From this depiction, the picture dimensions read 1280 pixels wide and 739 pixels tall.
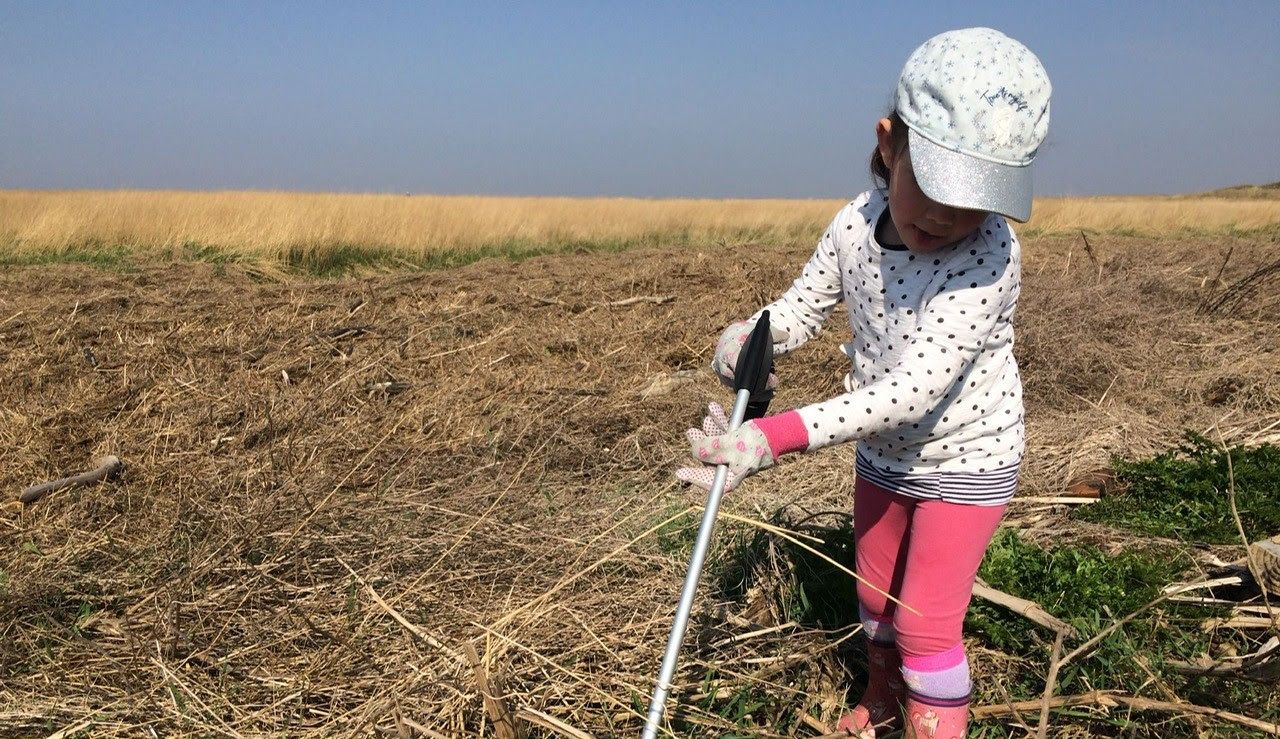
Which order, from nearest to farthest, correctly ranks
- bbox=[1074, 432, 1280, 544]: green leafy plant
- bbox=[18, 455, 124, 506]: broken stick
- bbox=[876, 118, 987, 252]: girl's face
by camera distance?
1. bbox=[876, 118, 987, 252]: girl's face
2. bbox=[1074, 432, 1280, 544]: green leafy plant
3. bbox=[18, 455, 124, 506]: broken stick

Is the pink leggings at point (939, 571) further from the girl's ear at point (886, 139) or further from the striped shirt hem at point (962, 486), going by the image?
the girl's ear at point (886, 139)

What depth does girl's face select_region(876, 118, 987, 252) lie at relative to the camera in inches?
74.4

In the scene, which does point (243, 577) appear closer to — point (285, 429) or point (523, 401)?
point (285, 429)

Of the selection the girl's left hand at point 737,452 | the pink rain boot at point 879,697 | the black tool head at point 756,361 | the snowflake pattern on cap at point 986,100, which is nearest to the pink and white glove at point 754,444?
the girl's left hand at point 737,452

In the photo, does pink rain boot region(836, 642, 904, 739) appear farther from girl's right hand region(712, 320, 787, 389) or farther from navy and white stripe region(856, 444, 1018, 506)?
girl's right hand region(712, 320, 787, 389)

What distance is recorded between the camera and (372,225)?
1423 centimetres

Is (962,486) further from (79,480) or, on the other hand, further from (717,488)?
(79,480)

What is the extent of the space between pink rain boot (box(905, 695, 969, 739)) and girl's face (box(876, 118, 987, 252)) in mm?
1003

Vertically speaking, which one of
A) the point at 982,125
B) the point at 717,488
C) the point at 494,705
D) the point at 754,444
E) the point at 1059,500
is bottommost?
the point at 1059,500

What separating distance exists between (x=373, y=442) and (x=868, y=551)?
3.06m

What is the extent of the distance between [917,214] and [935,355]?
28 cm

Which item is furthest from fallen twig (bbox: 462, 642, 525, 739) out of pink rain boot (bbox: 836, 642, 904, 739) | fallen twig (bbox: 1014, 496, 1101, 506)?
fallen twig (bbox: 1014, 496, 1101, 506)

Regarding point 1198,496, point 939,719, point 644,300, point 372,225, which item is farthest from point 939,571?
point 372,225

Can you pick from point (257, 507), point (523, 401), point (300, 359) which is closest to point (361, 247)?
point (300, 359)
